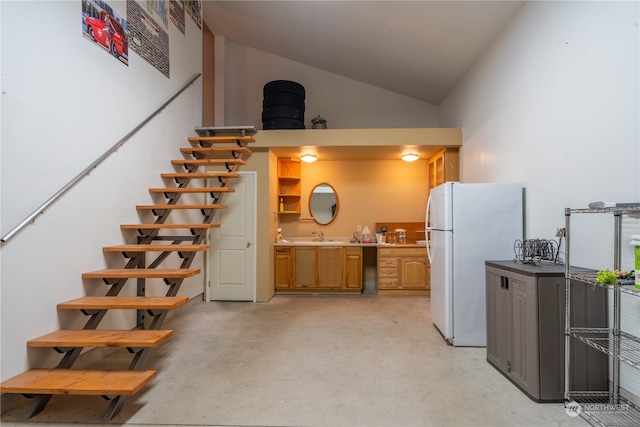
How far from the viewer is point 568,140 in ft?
7.84

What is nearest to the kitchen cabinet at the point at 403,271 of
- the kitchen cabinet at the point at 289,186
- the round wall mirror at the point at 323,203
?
the round wall mirror at the point at 323,203

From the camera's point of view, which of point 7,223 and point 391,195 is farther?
point 391,195

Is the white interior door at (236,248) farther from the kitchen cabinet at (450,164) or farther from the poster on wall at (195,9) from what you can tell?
the kitchen cabinet at (450,164)

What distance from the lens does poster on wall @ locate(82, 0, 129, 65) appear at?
2572mm

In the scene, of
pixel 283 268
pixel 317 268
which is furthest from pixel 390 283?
pixel 283 268

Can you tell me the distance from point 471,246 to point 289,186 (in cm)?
355

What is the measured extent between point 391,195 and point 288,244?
2.18m

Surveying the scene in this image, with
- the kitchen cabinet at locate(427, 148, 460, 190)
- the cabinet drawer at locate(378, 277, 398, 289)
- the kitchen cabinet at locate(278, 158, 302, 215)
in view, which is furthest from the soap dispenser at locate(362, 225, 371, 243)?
the kitchen cabinet at locate(427, 148, 460, 190)

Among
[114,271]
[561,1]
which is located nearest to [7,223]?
[114,271]

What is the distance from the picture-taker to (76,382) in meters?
1.86

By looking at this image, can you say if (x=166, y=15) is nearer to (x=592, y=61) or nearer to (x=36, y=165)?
→ (x=36, y=165)

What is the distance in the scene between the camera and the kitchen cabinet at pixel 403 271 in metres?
5.09

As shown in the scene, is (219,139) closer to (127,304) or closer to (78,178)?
(78,178)

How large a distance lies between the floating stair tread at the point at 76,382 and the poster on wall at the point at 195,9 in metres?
4.55
